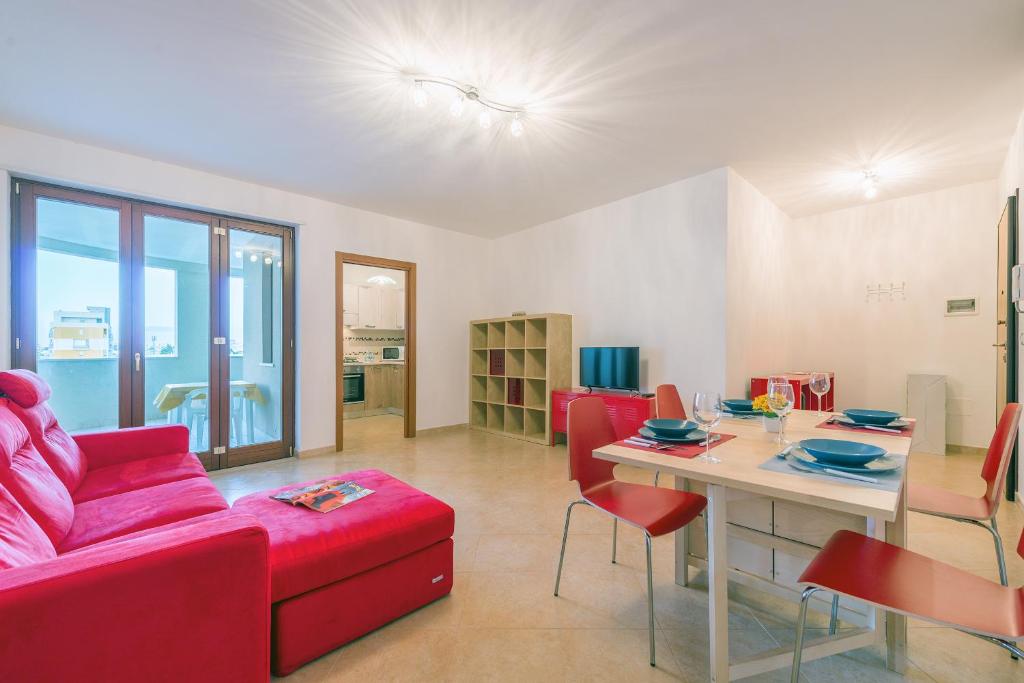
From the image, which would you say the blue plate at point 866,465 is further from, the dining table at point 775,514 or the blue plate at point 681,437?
the blue plate at point 681,437

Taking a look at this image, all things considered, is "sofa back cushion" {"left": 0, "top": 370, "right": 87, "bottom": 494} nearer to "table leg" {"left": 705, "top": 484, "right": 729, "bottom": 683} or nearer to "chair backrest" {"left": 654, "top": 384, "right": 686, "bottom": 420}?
"table leg" {"left": 705, "top": 484, "right": 729, "bottom": 683}

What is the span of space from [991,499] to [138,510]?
3.53 m

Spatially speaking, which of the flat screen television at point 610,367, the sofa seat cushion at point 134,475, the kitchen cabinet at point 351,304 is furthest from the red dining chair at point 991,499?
the kitchen cabinet at point 351,304

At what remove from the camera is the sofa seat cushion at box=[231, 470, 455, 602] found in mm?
1513

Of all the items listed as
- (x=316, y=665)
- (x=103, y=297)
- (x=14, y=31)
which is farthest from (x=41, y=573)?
(x=103, y=297)

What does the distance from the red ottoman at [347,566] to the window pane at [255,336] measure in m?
2.60

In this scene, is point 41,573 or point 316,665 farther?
point 316,665

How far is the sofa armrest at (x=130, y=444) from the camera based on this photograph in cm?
249

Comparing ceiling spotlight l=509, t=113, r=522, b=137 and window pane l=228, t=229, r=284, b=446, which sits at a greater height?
ceiling spotlight l=509, t=113, r=522, b=137

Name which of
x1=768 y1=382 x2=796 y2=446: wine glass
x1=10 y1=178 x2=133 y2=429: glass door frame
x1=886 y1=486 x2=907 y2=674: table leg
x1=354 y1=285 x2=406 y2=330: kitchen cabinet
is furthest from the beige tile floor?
x1=354 y1=285 x2=406 y2=330: kitchen cabinet

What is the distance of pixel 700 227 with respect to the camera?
396 cm

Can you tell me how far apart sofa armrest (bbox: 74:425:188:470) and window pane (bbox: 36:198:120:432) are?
130 cm

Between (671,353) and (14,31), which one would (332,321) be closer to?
(14,31)

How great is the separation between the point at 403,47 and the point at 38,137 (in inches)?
120
